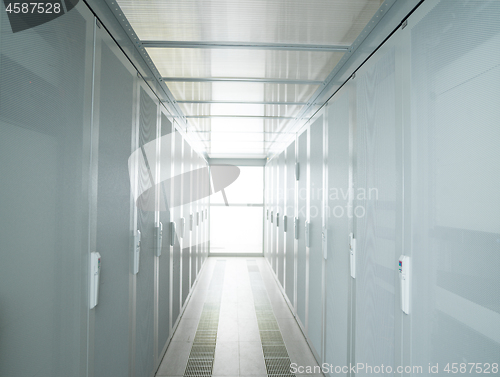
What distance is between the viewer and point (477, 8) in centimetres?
94

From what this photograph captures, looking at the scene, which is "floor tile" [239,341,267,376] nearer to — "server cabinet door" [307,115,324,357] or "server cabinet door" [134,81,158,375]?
"server cabinet door" [307,115,324,357]

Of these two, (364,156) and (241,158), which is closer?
(364,156)

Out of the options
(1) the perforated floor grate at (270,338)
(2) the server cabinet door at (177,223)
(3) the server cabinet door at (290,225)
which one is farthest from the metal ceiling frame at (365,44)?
(1) the perforated floor grate at (270,338)

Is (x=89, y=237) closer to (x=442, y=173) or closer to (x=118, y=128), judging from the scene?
(x=118, y=128)

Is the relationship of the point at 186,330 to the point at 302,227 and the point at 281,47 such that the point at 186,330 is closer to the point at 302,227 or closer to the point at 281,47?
the point at 302,227

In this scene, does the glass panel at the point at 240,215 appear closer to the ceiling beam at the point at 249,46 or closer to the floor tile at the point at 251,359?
the floor tile at the point at 251,359

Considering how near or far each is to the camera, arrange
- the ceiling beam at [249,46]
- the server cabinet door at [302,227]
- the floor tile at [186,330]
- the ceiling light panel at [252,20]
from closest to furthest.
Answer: the ceiling light panel at [252,20], the ceiling beam at [249,46], the floor tile at [186,330], the server cabinet door at [302,227]

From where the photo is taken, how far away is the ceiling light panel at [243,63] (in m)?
2.08

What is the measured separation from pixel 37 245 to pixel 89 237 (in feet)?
1.05

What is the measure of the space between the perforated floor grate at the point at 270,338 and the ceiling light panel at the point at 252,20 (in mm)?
2748

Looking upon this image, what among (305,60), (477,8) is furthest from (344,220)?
(477,8)

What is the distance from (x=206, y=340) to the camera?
3.14 m

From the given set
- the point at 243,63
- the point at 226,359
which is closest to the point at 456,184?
the point at 243,63

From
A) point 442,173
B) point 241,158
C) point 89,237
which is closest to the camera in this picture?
point 442,173
